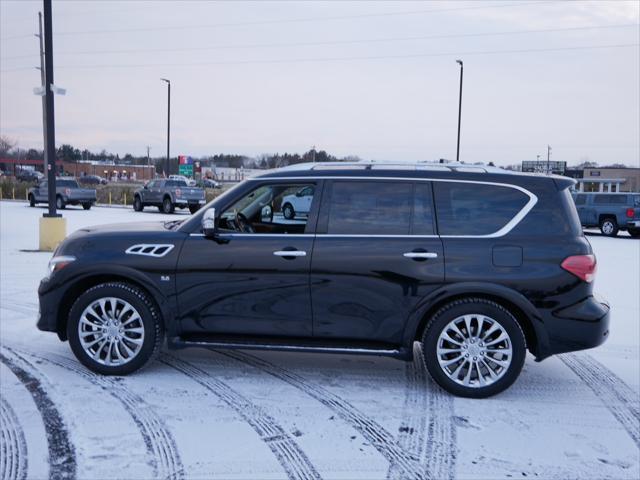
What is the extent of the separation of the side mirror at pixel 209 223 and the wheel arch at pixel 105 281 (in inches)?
25.3

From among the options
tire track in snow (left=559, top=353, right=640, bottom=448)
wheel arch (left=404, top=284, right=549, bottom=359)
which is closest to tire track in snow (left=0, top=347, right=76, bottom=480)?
wheel arch (left=404, top=284, right=549, bottom=359)

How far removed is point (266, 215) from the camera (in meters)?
5.72

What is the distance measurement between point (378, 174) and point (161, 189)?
26.1 meters

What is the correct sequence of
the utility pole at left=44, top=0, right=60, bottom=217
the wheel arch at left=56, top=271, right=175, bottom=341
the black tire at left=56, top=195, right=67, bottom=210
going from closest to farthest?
the wheel arch at left=56, top=271, right=175, bottom=341 < the utility pole at left=44, top=0, right=60, bottom=217 < the black tire at left=56, top=195, right=67, bottom=210

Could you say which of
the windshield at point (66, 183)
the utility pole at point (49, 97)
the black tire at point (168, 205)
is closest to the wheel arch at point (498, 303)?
the utility pole at point (49, 97)

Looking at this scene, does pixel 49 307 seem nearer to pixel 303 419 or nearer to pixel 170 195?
pixel 303 419

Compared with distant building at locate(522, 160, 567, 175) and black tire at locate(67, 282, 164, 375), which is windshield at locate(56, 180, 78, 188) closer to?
distant building at locate(522, 160, 567, 175)

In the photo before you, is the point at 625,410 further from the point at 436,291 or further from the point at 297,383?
the point at 297,383

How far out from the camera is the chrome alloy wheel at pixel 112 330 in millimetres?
5363

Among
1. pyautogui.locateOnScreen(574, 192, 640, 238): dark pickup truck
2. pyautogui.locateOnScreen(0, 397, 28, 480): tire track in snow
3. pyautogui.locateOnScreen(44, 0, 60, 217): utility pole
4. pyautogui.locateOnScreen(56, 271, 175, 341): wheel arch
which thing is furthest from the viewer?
pyautogui.locateOnScreen(574, 192, 640, 238): dark pickup truck

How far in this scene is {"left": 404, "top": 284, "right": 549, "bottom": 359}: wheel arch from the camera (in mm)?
4922

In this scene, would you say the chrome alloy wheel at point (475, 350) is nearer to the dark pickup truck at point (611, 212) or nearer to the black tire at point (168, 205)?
the dark pickup truck at point (611, 212)

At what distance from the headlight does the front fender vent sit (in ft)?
1.70

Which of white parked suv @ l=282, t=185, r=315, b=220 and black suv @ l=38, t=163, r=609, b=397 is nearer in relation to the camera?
black suv @ l=38, t=163, r=609, b=397
